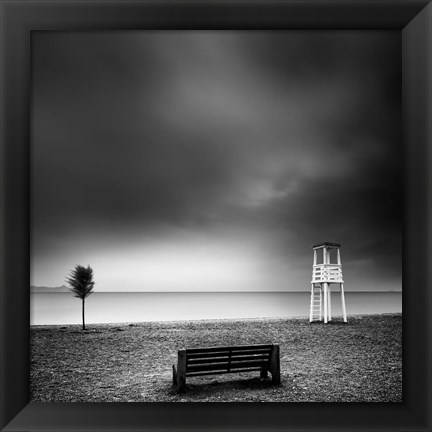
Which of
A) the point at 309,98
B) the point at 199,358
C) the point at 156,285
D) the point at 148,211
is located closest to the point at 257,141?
A: the point at 309,98

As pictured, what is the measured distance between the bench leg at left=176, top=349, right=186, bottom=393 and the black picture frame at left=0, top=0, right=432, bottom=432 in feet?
2.78

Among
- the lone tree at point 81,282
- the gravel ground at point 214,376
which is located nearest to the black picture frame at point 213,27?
the gravel ground at point 214,376

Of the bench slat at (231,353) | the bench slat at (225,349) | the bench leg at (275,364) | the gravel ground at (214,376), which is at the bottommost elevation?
the gravel ground at (214,376)

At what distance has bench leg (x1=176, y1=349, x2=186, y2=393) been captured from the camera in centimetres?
354

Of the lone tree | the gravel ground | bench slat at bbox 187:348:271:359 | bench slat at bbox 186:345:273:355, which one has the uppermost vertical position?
the lone tree

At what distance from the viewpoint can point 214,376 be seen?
4.30m

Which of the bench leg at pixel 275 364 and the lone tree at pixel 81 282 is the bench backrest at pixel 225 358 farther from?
the lone tree at pixel 81 282

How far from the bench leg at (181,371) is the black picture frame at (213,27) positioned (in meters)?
0.85

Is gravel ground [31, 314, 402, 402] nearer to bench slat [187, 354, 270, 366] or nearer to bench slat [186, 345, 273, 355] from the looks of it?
bench slat [187, 354, 270, 366]

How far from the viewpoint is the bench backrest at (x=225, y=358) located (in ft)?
11.9

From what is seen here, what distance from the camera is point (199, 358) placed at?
385cm

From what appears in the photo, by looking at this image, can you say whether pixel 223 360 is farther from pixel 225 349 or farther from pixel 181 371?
pixel 181 371

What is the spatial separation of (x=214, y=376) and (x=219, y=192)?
5486 millimetres

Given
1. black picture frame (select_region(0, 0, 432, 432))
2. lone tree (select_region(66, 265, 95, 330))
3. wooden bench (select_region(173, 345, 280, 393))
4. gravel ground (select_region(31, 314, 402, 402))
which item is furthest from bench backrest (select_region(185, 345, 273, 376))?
lone tree (select_region(66, 265, 95, 330))
